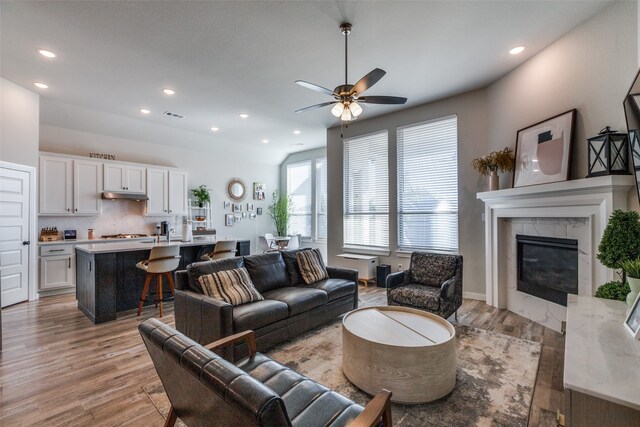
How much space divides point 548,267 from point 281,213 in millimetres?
6367

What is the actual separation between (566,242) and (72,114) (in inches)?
299

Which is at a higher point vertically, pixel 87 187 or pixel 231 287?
pixel 87 187

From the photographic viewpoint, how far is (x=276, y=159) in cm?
880

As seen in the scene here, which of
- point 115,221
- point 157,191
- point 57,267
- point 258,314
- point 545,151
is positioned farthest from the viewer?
point 157,191

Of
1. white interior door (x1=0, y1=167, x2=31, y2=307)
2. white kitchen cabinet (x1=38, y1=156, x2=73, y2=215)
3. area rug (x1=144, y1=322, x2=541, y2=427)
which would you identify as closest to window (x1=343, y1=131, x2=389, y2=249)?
area rug (x1=144, y1=322, x2=541, y2=427)

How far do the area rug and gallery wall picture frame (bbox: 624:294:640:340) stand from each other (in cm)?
87

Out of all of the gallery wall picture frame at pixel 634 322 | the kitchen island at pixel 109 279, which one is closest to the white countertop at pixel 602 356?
the gallery wall picture frame at pixel 634 322

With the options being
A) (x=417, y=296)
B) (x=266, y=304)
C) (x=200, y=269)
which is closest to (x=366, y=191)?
(x=417, y=296)

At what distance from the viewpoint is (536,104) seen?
362 cm

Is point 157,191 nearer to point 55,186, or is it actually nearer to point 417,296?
point 55,186

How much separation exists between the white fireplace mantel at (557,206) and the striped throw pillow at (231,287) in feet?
10.6

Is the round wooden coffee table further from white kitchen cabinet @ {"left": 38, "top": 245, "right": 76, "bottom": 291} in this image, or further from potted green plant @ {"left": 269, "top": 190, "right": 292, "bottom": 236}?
potted green plant @ {"left": 269, "top": 190, "right": 292, "bottom": 236}

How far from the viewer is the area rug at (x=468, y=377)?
194cm

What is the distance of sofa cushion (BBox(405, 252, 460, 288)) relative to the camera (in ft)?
11.9
